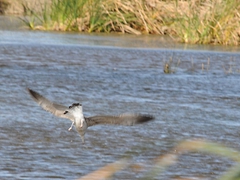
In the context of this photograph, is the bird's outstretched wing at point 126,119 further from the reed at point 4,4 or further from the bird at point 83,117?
the reed at point 4,4

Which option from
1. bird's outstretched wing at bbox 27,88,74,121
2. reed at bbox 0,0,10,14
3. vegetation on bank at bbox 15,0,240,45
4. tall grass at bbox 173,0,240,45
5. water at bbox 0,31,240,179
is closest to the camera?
bird's outstretched wing at bbox 27,88,74,121

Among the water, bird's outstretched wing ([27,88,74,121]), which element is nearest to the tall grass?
the water

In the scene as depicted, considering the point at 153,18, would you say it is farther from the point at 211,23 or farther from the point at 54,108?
the point at 54,108

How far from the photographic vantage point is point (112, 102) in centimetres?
620

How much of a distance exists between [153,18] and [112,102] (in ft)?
27.1

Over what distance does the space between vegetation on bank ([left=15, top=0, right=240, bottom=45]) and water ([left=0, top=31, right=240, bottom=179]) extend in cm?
62

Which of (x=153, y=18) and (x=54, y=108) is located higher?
(x=54, y=108)

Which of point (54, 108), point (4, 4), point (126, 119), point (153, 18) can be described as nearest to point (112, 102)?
point (54, 108)

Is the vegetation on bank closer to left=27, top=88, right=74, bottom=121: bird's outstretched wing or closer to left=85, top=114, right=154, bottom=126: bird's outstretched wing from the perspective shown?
left=27, top=88, right=74, bottom=121: bird's outstretched wing

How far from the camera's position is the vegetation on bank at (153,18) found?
12.3 m

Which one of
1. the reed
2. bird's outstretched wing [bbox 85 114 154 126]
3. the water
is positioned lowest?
the water

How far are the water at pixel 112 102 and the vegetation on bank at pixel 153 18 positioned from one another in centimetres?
62

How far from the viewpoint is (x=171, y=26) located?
13867 mm

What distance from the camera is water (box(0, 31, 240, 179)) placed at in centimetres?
400
